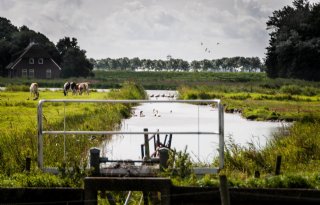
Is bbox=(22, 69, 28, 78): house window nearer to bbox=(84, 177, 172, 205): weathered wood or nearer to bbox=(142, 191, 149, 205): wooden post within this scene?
bbox=(142, 191, 149, 205): wooden post

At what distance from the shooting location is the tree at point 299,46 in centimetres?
8725

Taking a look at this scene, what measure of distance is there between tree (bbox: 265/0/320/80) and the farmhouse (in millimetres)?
39471

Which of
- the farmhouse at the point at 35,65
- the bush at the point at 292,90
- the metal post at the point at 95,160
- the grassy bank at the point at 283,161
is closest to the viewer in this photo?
the grassy bank at the point at 283,161

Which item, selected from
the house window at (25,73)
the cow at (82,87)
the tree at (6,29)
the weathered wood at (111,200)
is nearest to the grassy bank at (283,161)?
the weathered wood at (111,200)

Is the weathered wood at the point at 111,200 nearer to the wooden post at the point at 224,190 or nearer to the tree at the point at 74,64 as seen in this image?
the wooden post at the point at 224,190

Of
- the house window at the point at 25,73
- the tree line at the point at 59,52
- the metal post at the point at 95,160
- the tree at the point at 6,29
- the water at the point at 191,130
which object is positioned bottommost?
the water at the point at 191,130

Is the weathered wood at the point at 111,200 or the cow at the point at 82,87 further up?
the cow at the point at 82,87

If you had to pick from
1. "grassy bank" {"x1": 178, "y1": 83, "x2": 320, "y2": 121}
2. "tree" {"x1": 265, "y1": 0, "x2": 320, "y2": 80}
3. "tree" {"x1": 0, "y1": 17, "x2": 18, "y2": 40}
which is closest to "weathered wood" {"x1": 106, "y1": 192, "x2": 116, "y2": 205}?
"grassy bank" {"x1": 178, "y1": 83, "x2": 320, "y2": 121}

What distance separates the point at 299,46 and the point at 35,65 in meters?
49.0

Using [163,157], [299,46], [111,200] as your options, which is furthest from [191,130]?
[299,46]

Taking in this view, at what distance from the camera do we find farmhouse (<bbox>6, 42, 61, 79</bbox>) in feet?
365

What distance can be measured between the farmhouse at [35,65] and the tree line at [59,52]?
223cm

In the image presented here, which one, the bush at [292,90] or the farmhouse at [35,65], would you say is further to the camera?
the farmhouse at [35,65]

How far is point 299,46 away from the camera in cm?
8675
